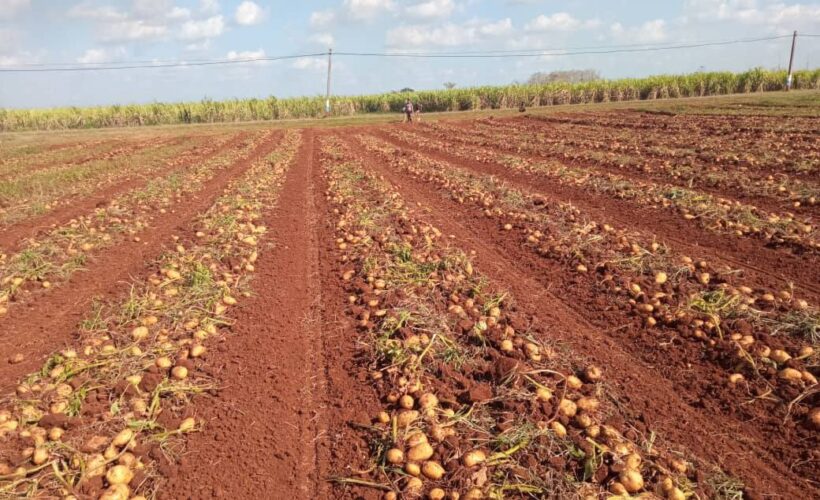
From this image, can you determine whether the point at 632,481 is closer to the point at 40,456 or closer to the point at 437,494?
the point at 437,494

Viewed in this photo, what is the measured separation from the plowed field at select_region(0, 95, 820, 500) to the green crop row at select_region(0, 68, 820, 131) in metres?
42.1

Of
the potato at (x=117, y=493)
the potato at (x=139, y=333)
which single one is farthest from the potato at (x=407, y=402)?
the potato at (x=139, y=333)

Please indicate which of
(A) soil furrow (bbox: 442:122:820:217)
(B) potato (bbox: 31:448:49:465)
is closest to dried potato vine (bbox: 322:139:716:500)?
(B) potato (bbox: 31:448:49:465)

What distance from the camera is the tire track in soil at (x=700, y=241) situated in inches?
205

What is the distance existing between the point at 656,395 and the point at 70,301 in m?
6.31

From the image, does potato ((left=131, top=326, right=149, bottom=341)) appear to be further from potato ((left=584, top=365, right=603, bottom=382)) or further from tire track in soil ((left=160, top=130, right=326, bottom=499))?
potato ((left=584, top=365, right=603, bottom=382))

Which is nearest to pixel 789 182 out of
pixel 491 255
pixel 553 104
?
pixel 491 255

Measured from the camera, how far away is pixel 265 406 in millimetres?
3482

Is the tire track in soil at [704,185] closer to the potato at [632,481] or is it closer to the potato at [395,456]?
the potato at [632,481]

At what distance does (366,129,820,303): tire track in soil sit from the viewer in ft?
17.1

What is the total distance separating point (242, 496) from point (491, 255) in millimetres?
4459

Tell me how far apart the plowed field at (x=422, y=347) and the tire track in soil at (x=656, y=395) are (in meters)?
0.02

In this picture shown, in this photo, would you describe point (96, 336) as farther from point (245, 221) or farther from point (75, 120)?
point (75, 120)

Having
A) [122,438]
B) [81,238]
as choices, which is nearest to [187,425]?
[122,438]
